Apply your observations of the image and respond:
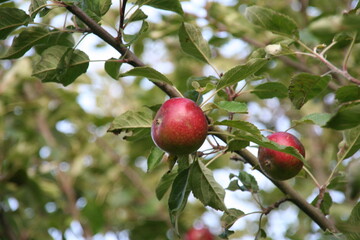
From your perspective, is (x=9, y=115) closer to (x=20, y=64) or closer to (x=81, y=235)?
(x=20, y=64)

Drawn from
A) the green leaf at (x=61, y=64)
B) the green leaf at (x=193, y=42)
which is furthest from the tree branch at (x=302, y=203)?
the green leaf at (x=61, y=64)

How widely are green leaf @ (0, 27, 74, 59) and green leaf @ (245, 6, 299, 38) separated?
566mm

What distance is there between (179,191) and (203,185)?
0.22ft

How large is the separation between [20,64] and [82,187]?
0.89 m

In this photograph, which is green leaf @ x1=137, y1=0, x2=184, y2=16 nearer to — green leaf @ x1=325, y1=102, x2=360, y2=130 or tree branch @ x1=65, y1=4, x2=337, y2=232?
tree branch @ x1=65, y1=4, x2=337, y2=232

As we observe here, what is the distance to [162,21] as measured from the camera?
2.73 meters

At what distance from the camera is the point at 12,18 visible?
1290mm

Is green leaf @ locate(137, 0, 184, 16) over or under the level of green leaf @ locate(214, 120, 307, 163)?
over

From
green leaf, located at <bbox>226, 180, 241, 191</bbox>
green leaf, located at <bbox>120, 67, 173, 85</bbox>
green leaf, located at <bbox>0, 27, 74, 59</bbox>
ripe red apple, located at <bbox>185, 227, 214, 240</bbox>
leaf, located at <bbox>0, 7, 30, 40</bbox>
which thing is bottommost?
ripe red apple, located at <bbox>185, 227, 214, 240</bbox>

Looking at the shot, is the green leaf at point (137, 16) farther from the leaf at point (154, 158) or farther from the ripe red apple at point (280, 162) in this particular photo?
the ripe red apple at point (280, 162)

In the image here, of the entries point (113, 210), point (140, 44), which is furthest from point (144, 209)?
point (140, 44)

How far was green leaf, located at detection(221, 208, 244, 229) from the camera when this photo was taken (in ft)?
4.57

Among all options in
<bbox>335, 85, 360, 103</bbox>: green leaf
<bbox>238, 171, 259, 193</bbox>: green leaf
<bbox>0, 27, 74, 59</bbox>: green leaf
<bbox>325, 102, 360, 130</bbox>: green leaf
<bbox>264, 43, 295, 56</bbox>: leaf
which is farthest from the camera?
<bbox>238, 171, 259, 193</bbox>: green leaf

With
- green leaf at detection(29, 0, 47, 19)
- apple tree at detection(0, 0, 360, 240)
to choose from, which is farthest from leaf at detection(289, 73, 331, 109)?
green leaf at detection(29, 0, 47, 19)
